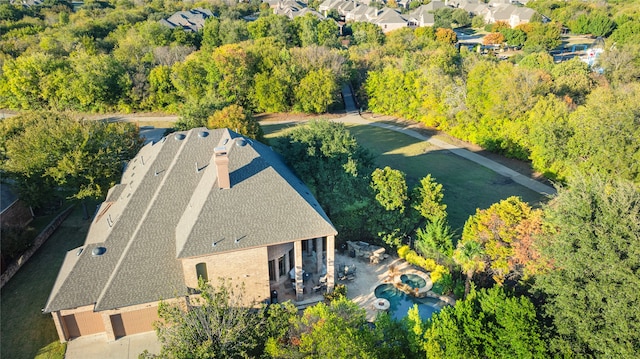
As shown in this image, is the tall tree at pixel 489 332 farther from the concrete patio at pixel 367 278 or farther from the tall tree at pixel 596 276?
the concrete patio at pixel 367 278

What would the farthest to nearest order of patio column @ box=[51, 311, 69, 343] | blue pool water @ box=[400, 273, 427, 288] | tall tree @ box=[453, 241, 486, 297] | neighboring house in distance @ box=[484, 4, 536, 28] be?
neighboring house in distance @ box=[484, 4, 536, 28] → blue pool water @ box=[400, 273, 427, 288] → tall tree @ box=[453, 241, 486, 297] → patio column @ box=[51, 311, 69, 343]

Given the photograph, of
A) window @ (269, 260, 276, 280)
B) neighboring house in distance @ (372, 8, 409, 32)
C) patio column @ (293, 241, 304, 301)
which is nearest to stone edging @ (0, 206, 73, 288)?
window @ (269, 260, 276, 280)

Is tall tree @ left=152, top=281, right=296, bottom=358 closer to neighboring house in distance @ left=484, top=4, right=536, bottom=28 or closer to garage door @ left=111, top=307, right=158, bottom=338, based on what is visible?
garage door @ left=111, top=307, right=158, bottom=338

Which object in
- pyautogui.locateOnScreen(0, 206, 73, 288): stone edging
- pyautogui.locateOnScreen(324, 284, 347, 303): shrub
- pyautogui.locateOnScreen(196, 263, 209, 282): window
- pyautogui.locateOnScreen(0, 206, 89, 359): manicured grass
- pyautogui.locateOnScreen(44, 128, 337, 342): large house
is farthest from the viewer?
pyautogui.locateOnScreen(0, 206, 73, 288): stone edging

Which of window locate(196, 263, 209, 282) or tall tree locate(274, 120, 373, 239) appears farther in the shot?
tall tree locate(274, 120, 373, 239)

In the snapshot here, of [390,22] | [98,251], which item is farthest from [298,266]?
[390,22]

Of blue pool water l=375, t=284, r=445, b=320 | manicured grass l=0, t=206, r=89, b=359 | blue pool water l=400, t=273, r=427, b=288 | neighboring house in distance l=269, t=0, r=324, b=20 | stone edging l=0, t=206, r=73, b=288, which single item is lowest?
blue pool water l=375, t=284, r=445, b=320
